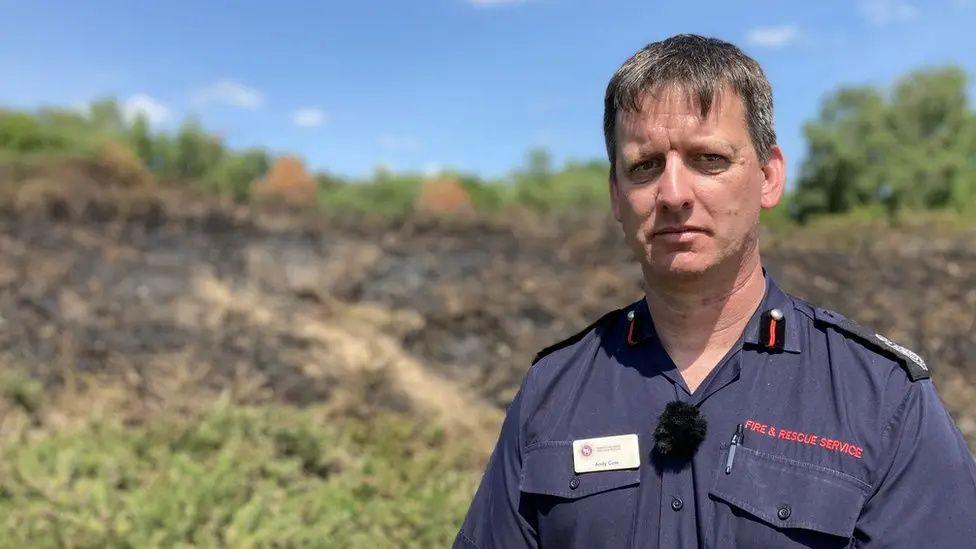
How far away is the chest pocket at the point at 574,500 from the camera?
182 centimetres

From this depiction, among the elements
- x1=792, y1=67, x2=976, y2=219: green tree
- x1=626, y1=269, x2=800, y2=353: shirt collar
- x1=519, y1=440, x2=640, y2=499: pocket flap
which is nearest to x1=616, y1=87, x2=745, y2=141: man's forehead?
x1=626, y1=269, x2=800, y2=353: shirt collar

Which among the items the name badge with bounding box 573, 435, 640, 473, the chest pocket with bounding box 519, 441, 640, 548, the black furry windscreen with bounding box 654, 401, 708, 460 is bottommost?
the chest pocket with bounding box 519, 441, 640, 548

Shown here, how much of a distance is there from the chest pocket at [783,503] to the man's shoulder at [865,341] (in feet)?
0.88

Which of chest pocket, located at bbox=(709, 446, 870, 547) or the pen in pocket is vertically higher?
the pen in pocket

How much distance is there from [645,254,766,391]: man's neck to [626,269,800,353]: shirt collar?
1.0 inches

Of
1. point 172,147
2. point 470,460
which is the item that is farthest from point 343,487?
point 172,147

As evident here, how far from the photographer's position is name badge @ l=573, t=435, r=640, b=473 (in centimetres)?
185

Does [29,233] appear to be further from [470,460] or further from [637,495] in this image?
[637,495]

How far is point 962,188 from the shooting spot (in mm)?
34500

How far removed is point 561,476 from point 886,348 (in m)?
0.72

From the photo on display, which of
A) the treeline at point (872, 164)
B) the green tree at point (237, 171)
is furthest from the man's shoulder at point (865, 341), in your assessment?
the treeline at point (872, 164)

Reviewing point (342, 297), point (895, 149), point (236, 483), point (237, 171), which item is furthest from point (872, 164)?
point (236, 483)

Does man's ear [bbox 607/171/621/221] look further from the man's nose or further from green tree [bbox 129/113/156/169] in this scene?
green tree [bbox 129/113/156/169]

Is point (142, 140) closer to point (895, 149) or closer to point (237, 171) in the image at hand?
point (237, 171)
